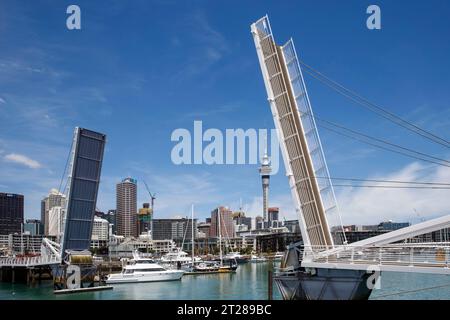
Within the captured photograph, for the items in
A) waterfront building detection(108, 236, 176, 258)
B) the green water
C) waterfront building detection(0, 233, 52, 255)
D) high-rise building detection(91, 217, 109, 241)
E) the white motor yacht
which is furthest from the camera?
high-rise building detection(91, 217, 109, 241)

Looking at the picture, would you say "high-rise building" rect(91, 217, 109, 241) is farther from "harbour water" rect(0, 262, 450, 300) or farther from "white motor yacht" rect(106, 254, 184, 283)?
"harbour water" rect(0, 262, 450, 300)

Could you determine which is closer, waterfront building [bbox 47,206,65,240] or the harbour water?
the harbour water

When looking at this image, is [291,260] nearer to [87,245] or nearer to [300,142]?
[300,142]

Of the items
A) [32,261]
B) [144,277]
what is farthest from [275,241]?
[32,261]

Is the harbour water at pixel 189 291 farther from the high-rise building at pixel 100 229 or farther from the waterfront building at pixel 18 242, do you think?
the high-rise building at pixel 100 229

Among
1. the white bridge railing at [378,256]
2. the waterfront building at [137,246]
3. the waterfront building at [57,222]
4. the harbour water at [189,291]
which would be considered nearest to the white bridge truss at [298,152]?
the white bridge railing at [378,256]

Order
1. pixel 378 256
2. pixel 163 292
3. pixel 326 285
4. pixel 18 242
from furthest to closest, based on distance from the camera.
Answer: pixel 18 242 < pixel 163 292 < pixel 326 285 < pixel 378 256

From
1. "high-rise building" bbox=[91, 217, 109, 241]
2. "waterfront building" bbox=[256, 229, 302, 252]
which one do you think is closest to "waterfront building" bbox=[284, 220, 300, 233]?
"waterfront building" bbox=[256, 229, 302, 252]

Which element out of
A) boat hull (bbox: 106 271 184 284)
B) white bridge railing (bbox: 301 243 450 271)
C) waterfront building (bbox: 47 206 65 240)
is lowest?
boat hull (bbox: 106 271 184 284)

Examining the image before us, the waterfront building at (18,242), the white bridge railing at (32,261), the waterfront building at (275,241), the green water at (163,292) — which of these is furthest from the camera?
the waterfront building at (18,242)

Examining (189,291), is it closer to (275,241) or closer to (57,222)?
(57,222)
